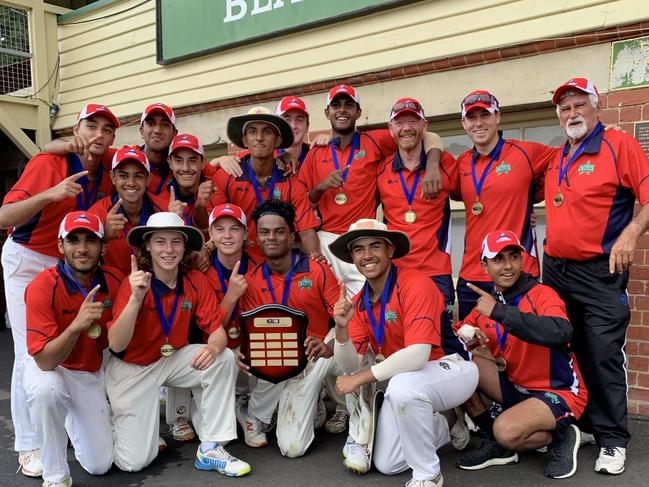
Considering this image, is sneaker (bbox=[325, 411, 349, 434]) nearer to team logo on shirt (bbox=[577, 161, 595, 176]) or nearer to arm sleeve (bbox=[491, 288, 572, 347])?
arm sleeve (bbox=[491, 288, 572, 347])

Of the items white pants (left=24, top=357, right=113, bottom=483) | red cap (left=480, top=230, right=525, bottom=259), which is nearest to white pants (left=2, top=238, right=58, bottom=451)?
white pants (left=24, top=357, right=113, bottom=483)

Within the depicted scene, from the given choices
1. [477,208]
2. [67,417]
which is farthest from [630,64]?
[67,417]

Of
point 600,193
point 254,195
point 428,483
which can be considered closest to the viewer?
point 428,483

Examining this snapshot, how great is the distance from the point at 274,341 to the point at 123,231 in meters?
1.42

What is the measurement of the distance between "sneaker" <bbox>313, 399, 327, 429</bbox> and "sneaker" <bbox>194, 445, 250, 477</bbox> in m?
0.87

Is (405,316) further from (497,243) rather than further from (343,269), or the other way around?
(343,269)

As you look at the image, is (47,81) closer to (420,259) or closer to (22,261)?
(22,261)

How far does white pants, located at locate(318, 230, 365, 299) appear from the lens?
16.3 ft

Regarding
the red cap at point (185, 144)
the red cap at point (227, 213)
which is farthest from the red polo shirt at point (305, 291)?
the red cap at point (185, 144)

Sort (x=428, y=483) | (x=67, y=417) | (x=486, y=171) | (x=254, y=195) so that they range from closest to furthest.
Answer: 1. (x=428, y=483)
2. (x=67, y=417)
3. (x=486, y=171)
4. (x=254, y=195)

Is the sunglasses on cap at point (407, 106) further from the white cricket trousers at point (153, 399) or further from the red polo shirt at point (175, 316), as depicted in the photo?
the white cricket trousers at point (153, 399)

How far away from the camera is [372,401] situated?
3.92 metres

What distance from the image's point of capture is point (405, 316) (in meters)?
3.54

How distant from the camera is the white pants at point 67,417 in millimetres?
3594
